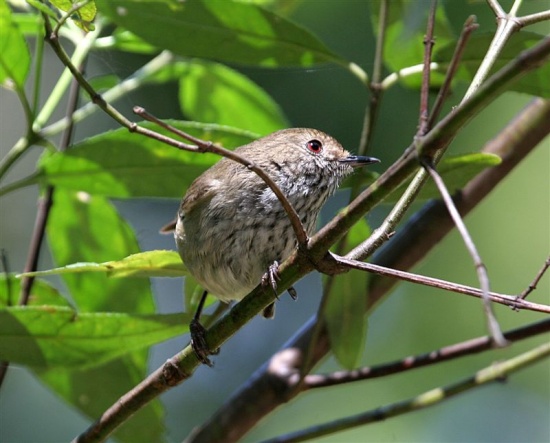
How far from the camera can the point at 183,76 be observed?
3344 mm

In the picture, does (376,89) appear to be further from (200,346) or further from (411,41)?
(200,346)

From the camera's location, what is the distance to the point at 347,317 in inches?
109

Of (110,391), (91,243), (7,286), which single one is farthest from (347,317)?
(7,286)

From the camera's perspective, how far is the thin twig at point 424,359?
2.38 m

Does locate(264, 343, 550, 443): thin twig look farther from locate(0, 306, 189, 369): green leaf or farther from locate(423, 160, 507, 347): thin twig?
locate(423, 160, 507, 347): thin twig

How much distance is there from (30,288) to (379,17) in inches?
53.6

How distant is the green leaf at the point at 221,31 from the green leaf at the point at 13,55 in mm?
312

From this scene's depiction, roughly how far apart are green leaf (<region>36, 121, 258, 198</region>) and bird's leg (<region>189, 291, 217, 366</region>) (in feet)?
1.29

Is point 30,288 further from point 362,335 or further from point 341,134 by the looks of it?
point 341,134

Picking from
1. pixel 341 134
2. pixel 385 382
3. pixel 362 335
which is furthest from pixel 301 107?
pixel 362 335

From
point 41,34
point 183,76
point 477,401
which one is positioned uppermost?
point 41,34

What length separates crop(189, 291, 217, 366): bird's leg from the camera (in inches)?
86.7

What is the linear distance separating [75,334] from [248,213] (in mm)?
685

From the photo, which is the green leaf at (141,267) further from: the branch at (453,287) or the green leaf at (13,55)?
the branch at (453,287)
